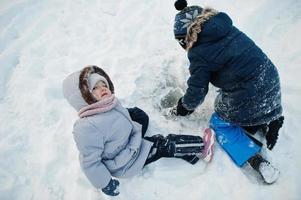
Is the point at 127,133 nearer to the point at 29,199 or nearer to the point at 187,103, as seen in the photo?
the point at 187,103

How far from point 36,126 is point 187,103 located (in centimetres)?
132

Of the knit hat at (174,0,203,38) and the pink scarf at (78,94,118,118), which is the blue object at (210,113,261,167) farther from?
the pink scarf at (78,94,118,118)

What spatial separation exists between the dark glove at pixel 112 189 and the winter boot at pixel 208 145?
0.70 meters

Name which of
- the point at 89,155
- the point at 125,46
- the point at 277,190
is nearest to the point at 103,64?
the point at 125,46

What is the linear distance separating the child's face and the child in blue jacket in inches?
24.6

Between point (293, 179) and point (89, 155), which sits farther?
point (293, 179)

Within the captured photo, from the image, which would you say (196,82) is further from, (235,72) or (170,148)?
(170,148)

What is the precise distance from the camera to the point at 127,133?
7.47 feet

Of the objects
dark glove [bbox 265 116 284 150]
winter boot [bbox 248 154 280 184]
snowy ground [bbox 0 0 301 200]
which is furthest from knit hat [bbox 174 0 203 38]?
winter boot [bbox 248 154 280 184]

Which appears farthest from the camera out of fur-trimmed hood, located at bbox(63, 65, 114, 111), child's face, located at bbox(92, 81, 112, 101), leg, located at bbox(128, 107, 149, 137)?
leg, located at bbox(128, 107, 149, 137)

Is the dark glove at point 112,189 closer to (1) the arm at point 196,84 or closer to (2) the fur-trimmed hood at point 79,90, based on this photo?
(2) the fur-trimmed hood at point 79,90

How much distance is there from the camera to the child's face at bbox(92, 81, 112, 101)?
2.15 m

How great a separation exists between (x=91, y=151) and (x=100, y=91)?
0.42m

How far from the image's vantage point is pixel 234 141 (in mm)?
2387
